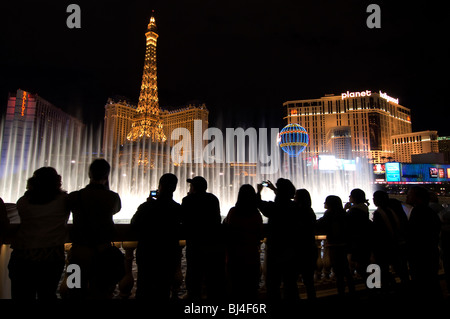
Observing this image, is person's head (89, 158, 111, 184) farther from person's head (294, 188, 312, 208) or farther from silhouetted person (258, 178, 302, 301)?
person's head (294, 188, 312, 208)

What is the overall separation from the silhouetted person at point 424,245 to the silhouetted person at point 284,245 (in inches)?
63.7

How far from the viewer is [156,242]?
8.14 feet

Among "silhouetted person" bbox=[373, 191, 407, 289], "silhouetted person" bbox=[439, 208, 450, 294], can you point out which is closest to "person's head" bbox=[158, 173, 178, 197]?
"silhouetted person" bbox=[373, 191, 407, 289]

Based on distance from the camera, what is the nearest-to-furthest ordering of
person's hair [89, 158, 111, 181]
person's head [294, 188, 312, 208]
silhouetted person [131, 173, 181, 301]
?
person's hair [89, 158, 111, 181] → silhouetted person [131, 173, 181, 301] → person's head [294, 188, 312, 208]

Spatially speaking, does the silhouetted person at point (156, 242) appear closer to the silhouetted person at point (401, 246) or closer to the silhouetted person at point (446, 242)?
the silhouetted person at point (401, 246)

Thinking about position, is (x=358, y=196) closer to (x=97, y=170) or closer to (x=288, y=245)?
(x=288, y=245)

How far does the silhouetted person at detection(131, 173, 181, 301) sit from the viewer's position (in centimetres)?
246

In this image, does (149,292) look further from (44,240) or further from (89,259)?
(44,240)

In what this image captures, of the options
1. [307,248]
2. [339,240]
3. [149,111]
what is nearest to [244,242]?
[307,248]

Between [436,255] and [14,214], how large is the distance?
5.46 metres

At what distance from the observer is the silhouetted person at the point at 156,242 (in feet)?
8.08

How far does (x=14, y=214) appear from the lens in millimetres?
3490

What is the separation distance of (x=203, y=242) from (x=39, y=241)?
1.43 meters

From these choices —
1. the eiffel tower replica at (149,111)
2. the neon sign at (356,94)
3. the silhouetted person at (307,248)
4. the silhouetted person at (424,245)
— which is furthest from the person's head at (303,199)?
the neon sign at (356,94)
